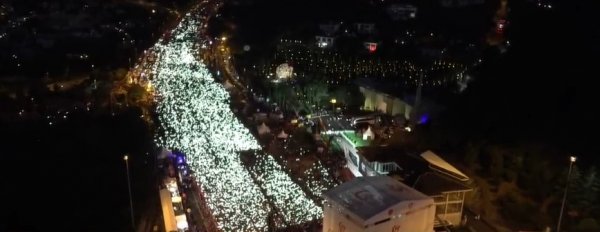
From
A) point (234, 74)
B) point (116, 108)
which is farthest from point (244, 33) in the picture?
point (116, 108)

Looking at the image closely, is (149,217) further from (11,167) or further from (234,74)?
(234,74)

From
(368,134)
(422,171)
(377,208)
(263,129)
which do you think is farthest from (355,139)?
(377,208)

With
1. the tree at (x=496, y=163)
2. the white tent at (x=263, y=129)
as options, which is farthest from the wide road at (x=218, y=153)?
the tree at (x=496, y=163)

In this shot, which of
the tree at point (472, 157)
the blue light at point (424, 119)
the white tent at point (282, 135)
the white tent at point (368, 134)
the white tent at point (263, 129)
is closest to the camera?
the tree at point (472, 157)

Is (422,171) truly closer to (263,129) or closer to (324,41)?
(263,129)

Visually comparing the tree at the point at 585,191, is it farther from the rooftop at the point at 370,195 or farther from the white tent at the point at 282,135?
the white tent at the point at 282,135

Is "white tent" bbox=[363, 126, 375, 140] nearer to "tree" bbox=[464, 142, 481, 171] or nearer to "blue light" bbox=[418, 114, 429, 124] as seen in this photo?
"blue light" bbox=[418, 114, 429, 124]
